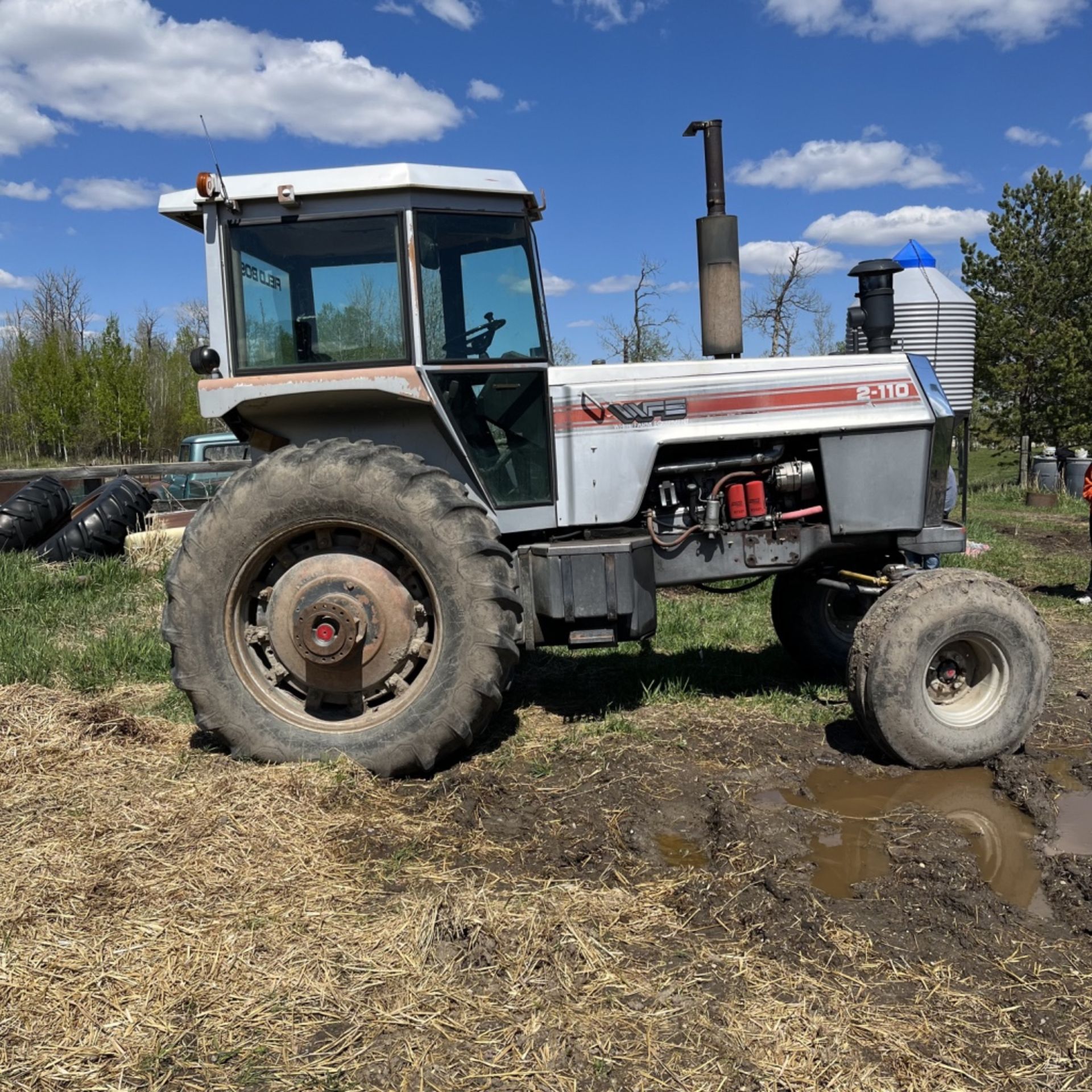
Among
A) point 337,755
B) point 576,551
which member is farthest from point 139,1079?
point 576,551

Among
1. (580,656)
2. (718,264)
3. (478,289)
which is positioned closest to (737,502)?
(718,264)

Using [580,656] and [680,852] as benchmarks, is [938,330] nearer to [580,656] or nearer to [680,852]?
[580,656]

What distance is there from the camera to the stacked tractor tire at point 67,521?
930 cm

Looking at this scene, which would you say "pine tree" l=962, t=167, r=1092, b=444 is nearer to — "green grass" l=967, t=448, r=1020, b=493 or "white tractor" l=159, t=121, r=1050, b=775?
"green grass" l=967, t=448, r=1020, b=493

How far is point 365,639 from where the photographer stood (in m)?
4.31

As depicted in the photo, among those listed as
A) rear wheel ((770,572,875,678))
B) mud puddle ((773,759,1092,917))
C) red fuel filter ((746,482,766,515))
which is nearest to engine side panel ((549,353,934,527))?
red fuel filter ((746,482,766,515))

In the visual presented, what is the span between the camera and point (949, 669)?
4523mm

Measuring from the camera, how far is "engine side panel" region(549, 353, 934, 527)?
4.77 metres

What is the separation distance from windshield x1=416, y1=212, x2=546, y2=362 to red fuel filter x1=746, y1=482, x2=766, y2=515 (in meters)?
1.24

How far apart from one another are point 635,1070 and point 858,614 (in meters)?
3.95

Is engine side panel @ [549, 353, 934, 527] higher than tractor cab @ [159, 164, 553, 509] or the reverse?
the reverse

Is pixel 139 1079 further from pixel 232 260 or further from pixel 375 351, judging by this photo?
pixel 232 260

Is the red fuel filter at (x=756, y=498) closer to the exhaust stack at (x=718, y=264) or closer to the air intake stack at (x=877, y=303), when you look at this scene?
the exhaust stack at (x=718, y=264)

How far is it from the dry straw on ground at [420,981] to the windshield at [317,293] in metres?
2.07
